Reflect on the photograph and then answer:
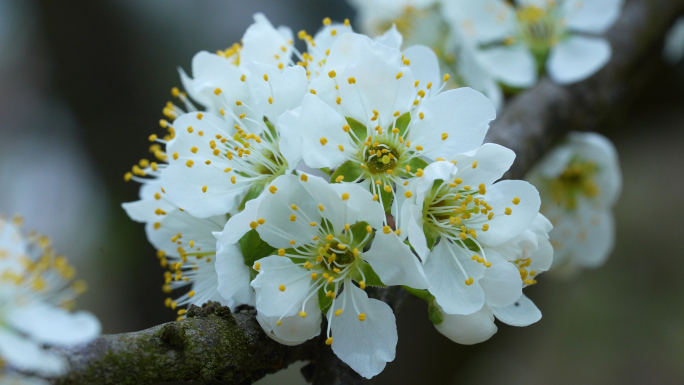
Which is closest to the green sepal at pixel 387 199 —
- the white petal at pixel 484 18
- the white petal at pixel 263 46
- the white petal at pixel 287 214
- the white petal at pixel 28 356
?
the white petal at pixel 287 214

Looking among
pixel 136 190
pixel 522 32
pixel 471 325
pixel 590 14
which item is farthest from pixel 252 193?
pixel 136 190

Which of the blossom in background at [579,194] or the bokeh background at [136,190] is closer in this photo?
the blossom in background at [579,194]

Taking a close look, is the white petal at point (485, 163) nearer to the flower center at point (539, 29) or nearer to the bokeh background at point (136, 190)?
the flower center at point (539, 29)

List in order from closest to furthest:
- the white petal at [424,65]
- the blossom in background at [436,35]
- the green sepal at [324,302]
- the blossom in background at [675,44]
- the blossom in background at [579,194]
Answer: the green sepal at [324,302] < the white petal at [424,65] < the blossom in background at [436,35] < the blossom in background at [579,194] < the blossom in background at [675,44]

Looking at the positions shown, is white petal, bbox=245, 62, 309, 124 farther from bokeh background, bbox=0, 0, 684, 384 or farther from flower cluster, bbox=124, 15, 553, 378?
bokeh background, bbox=0, 0, 684, 384

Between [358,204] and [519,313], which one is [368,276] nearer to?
[358,204]

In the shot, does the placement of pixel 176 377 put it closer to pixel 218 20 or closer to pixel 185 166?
pixel 185 166

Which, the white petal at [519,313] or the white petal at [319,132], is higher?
the white petal at [319,132]
